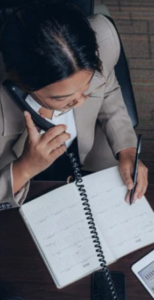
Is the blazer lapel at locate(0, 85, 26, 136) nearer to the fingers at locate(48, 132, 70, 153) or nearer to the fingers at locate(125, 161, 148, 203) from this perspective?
the fingers at locate(48, 132, 70, 153)

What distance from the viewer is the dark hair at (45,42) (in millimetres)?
771

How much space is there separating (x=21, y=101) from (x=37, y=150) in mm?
121

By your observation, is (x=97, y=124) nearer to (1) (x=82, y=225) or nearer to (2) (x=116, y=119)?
(2) (x=116, y=119)

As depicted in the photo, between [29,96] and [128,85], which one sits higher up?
[29,96]

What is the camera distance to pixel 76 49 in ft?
2.62

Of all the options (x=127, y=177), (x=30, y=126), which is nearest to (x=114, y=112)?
(x=127, y=177)

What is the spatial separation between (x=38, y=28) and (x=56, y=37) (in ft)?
0.12

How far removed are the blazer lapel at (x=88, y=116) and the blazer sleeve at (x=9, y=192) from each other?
0.75 feet

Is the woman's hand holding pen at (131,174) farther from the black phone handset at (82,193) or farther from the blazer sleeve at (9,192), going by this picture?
the blazer sleeve at (9,192)

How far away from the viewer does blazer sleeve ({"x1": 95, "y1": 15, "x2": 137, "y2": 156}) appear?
106 centimetres

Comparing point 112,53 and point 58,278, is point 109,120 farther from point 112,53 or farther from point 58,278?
point 58,278

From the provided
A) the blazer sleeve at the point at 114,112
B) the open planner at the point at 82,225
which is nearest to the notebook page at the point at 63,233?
the open planner at the point at 82,225

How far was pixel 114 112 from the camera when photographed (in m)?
1.15

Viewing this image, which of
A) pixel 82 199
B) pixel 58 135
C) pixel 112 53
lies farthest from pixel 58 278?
pixel 112 53
